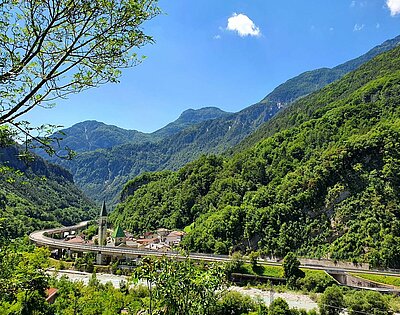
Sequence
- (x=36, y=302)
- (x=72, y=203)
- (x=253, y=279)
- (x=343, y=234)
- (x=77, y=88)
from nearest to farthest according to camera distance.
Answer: (x=77, y=88), (x=36, y=302), (x=253, y=279), (x=343, y=234), (x=72, y=203)

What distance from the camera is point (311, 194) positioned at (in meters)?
49.8

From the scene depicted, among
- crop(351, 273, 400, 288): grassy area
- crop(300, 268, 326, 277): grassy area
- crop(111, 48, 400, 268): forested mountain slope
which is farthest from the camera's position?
crop(111, 48, 400, 268): forested mountain slope

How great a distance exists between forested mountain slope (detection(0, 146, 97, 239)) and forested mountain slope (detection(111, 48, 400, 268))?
2431cm

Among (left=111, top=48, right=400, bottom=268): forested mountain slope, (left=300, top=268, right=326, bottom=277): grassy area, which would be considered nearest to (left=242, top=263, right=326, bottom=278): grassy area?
(left=300, top=268, right=326, bottom=277): grassy area

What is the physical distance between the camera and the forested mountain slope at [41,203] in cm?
7700

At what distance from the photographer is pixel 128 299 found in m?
26.1

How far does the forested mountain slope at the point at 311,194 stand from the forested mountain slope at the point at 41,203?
24307mm

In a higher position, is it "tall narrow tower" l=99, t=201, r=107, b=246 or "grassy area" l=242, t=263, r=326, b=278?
"tall narrow tower" l=99, t=201, r=107, b=246

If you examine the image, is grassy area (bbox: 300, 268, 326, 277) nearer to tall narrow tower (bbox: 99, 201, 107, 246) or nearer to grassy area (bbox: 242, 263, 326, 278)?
grassy area (bbox: 242, 263, 326, 278)

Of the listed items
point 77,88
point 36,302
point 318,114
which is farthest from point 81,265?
point 318,114

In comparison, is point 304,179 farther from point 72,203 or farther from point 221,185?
point 72,203

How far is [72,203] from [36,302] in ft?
399

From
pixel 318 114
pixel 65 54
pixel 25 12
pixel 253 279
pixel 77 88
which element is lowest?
pixel 253 279

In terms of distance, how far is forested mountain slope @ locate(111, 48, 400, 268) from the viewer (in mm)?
42819
